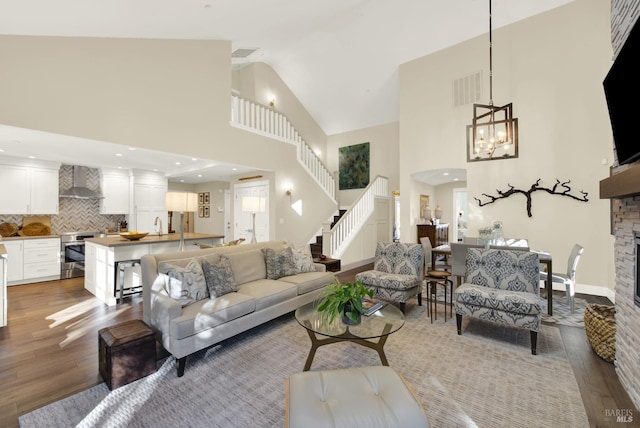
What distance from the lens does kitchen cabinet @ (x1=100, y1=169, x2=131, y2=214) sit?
672 cm

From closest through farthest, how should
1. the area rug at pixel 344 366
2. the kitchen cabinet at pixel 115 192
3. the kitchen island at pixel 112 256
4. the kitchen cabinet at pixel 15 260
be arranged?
the area rug at pixel 344 366 → the kitchen island at pixel 112 256 → the kitchen cabinet at pixel 15 260 → the kitchen cabinet at pixel 115 192

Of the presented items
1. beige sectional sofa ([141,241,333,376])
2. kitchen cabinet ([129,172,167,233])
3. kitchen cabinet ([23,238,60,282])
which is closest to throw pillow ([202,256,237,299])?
beige sectional sofa ([141,241,333,376])

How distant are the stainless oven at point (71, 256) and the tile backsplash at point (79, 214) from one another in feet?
2.42

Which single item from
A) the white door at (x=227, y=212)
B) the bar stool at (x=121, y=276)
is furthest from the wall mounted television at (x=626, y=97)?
the white door at (x=227, y=212)

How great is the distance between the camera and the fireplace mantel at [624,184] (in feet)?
5.74

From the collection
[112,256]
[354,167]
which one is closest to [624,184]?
[112,256]

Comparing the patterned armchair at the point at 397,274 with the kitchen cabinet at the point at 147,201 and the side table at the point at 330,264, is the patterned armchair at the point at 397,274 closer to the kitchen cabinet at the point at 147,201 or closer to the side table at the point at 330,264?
the side table at the point at 330,264

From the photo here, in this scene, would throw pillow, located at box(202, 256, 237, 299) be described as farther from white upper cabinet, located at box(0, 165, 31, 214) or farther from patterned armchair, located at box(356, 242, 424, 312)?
white upper cabinet, located at box(0, 165, 31, 214)

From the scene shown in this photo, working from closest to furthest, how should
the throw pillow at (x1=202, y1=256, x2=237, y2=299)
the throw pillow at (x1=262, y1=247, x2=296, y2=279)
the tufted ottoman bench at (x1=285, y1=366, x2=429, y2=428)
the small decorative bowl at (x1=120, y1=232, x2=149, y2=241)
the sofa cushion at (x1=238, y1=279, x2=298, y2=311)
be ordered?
the tufted ottoman bench at (x1=285, y1=366, x2=429, y2=428) < the throw pillow at (x1=202, y1=256, x2=237, y2=299) < the sofa cushion at (x1=238, y1=279, x2=298, y2=311) < the throw pillow at (x1=262, y1=247, x2=296, y2=279) < the small decorative bowl at (x1=120, y1=232, x2=149, y2=241)

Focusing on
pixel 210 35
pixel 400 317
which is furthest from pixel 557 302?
pixel 210 35

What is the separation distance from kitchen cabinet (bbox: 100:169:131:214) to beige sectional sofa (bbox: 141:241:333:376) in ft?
15.7

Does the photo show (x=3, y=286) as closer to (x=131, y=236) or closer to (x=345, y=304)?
(x=131, y=236)

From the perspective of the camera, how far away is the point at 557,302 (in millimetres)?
4391

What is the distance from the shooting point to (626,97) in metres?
1.88
